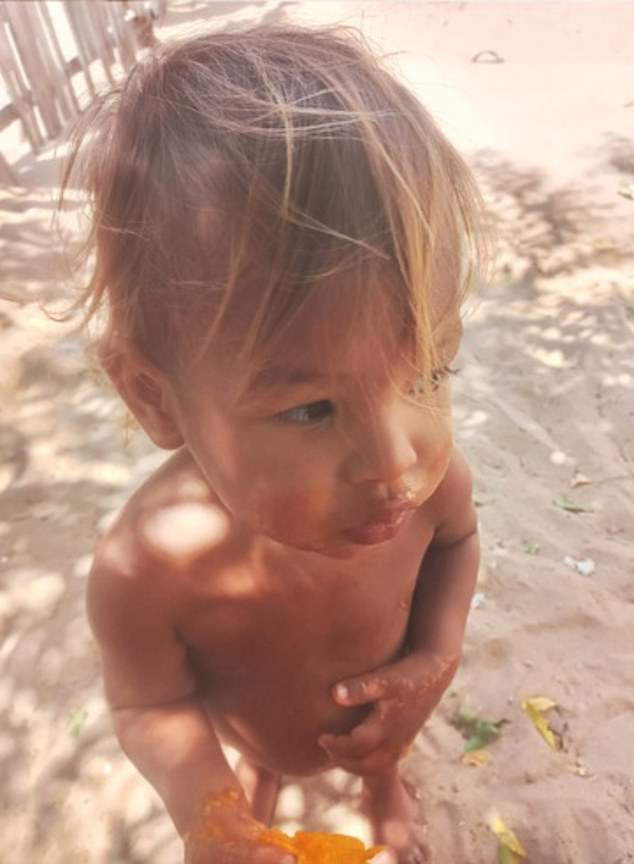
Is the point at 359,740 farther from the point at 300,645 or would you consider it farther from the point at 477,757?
the point at 477,757

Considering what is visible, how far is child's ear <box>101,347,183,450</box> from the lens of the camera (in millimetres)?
1261

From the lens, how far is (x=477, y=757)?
6.95 feet

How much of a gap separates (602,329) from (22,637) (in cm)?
233

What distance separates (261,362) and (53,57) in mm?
4918

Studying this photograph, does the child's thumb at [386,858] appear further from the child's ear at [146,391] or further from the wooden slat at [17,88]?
the wooden slat at [17,88]

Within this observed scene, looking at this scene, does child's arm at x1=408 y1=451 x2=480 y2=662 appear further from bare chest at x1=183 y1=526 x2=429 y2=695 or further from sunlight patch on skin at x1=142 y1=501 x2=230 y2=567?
sunlight patch on skin at x1=142 y1=501 x2=230 y2=567

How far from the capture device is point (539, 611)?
243 cm

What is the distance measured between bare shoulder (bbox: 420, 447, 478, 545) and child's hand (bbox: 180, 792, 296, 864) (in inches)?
23.0

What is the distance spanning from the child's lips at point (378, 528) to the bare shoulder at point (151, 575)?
32cm

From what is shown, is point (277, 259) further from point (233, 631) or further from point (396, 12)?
point (396, 12)

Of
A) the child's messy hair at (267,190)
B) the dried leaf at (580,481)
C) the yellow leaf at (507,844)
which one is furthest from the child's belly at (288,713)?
the dried leaf at (580,481)

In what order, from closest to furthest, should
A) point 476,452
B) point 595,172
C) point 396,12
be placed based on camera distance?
point 476,452 → point 595,172 → point 396,12

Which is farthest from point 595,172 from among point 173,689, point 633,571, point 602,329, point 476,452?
point 173,689

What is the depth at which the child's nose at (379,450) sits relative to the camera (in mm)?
1138
